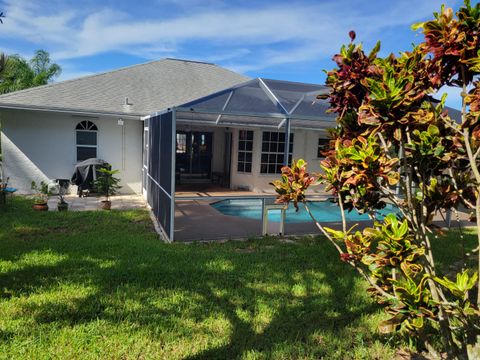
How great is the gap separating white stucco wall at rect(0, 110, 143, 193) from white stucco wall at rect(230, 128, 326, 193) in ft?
14.2

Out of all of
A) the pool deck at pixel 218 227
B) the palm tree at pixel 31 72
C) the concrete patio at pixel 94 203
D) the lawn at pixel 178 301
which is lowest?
the pool deck at pixel 218 227

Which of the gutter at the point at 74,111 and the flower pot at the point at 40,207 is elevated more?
the gutter at the point at 74,111

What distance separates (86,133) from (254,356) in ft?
39.4

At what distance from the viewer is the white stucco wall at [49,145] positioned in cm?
1252

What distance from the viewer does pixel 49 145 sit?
1282 cm

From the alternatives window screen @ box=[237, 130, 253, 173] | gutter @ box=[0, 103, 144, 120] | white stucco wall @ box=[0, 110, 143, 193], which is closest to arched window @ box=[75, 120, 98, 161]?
white stucco wall @ box=[0, 110, 143, 193]

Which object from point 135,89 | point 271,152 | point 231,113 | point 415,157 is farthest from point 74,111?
point 415,157

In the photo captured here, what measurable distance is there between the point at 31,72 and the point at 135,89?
17513mm

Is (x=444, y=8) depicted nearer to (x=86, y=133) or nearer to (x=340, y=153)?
(x=340, y=153)

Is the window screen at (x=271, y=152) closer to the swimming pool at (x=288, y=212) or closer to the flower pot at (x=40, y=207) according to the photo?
the swimming pool at (x=288, y=212)

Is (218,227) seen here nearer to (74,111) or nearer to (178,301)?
(178,301)

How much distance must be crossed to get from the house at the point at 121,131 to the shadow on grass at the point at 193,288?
4.89 meters

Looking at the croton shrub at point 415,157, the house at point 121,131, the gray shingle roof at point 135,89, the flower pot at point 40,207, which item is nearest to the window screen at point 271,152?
the house at point 121,131

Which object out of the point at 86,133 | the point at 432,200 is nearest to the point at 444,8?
the point at 432,200
